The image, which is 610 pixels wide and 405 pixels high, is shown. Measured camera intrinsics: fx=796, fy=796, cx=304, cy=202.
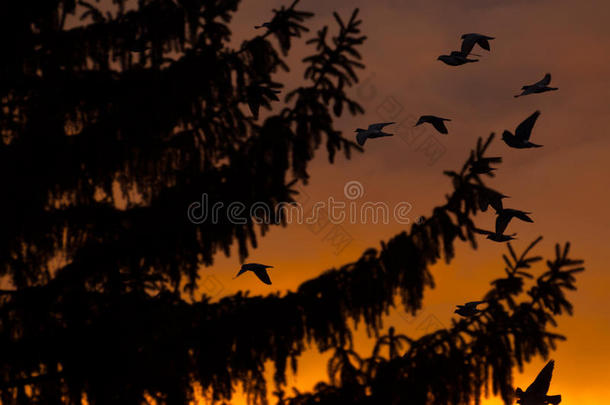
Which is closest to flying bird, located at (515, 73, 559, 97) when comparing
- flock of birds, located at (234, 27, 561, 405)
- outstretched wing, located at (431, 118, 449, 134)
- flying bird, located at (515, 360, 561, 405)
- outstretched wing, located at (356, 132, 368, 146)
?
flock of birds, located at (234, 27, 561, 405)

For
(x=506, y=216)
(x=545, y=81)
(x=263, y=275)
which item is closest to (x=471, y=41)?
(x=545, y=81)

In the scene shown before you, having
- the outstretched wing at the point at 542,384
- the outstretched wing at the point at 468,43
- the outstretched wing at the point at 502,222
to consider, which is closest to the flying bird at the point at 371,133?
the outstretched wing at the point at 468,43

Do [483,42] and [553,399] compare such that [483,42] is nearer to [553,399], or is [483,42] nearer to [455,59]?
[455,59]

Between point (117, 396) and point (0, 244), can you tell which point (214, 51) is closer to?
point (0, 244)

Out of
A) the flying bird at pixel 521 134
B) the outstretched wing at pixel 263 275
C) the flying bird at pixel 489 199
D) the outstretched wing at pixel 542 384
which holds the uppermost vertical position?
the flying bird at pixel 521 134

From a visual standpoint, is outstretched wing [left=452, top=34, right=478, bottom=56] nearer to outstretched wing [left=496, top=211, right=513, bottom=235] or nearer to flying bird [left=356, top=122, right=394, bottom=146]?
flying bird [left=356, top=122, right=394, bottom=146]

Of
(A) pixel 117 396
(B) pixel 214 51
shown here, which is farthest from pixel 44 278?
(B) pixel 214 51

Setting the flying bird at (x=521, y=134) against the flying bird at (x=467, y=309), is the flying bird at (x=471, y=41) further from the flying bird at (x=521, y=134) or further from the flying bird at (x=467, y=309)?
the flying bird at (x=467, y=309)

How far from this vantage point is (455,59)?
5297 millimetres

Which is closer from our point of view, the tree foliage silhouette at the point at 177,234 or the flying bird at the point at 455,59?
the flying bird at the point at 455,59

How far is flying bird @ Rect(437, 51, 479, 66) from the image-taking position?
526cm

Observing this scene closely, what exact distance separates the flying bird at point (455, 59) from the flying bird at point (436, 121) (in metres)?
0.37

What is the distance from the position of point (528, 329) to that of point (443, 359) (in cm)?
76

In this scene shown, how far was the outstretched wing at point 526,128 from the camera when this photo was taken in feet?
16.6
